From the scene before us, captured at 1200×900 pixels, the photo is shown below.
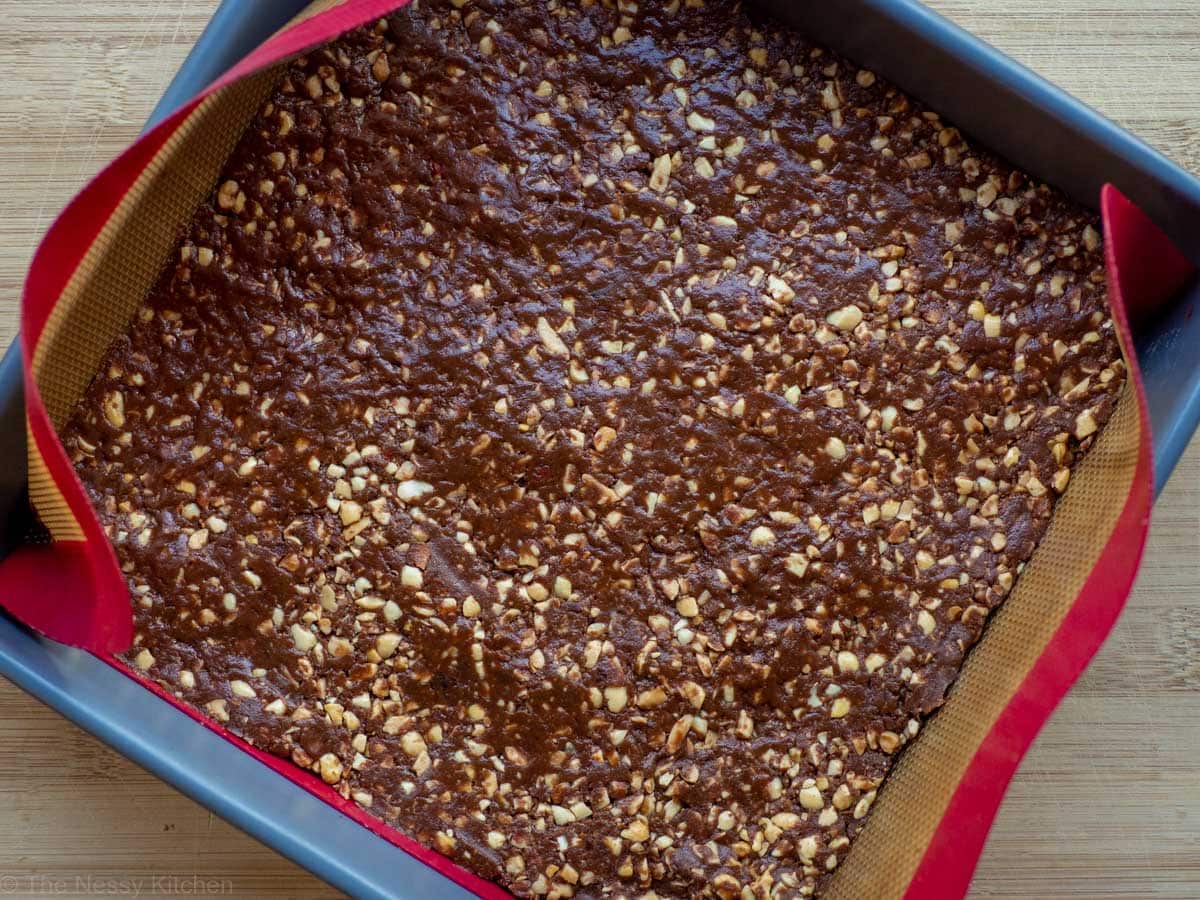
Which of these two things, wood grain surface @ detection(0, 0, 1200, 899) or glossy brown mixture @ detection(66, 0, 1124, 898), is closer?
glossy brown mixture @ detection(66, 0, 1124, 898)

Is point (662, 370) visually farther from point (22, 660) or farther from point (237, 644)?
point (22, 660)

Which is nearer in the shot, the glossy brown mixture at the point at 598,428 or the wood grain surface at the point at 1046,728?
the glossy brown mixture at the point at 598,428

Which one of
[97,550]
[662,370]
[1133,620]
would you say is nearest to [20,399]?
[97,550]

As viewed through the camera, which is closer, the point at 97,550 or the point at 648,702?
the point at 97,550
